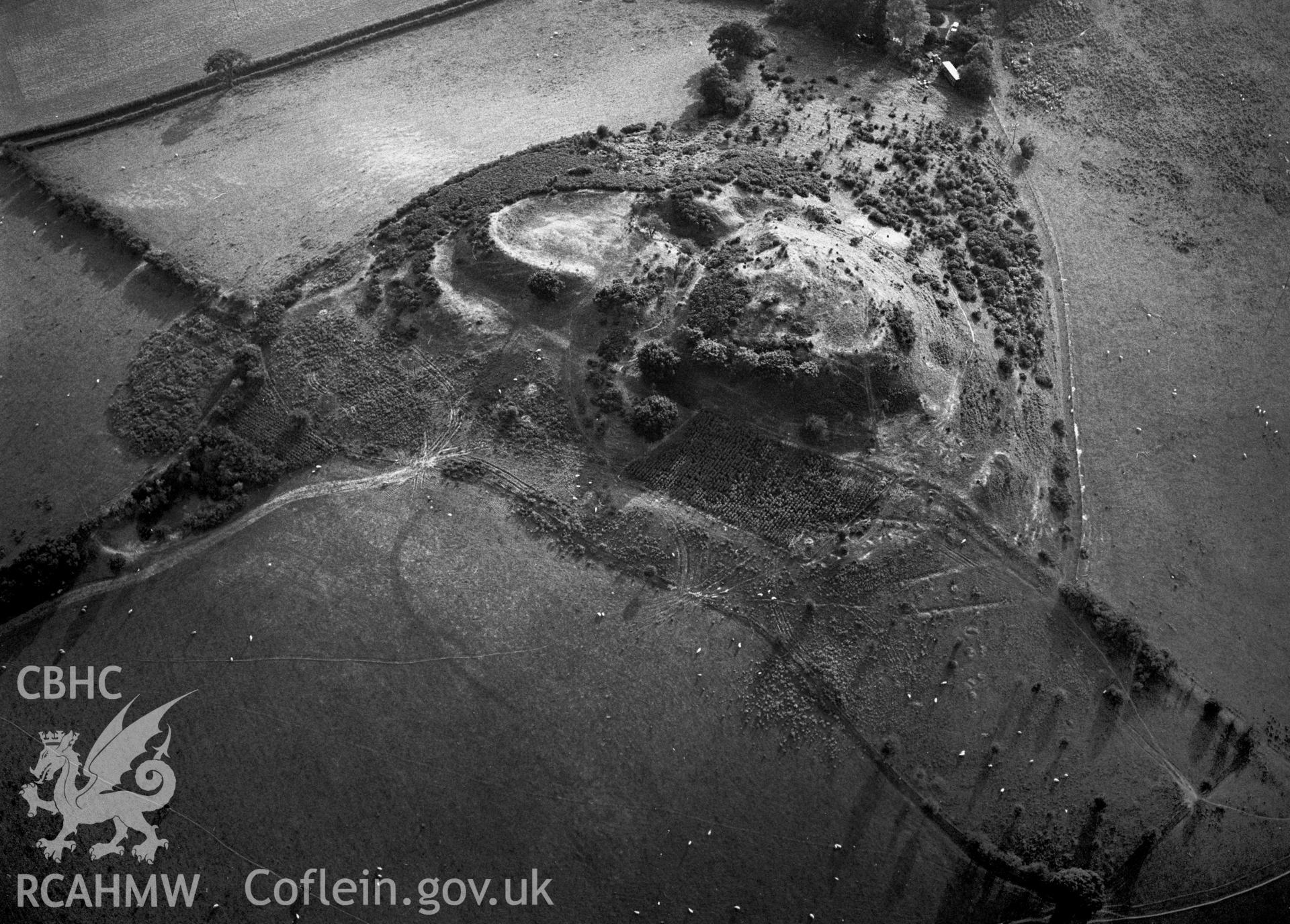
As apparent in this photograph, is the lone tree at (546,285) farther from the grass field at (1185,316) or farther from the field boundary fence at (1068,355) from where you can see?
the grass field at (1185,316)

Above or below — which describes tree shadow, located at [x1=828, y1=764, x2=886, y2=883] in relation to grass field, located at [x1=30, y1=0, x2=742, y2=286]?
below

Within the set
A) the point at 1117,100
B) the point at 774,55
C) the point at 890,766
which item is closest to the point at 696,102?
the point at 774,55

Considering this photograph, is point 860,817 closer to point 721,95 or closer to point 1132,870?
point 1132,870

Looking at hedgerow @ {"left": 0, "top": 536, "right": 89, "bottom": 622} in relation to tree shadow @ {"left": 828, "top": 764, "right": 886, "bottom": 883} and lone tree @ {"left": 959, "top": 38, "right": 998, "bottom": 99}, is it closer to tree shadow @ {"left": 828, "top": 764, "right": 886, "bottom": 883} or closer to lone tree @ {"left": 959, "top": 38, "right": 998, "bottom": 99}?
tree shadow @ {"left": 828, "top": 764, "right": 886, "bottom": 883}

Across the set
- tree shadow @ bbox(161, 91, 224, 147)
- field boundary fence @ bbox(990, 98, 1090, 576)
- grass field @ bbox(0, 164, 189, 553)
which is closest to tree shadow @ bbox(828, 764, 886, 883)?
field boundary fence @ bbox(990, 98, 1090, 576)

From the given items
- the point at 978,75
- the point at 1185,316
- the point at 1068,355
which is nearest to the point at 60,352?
the point at 1068,355
